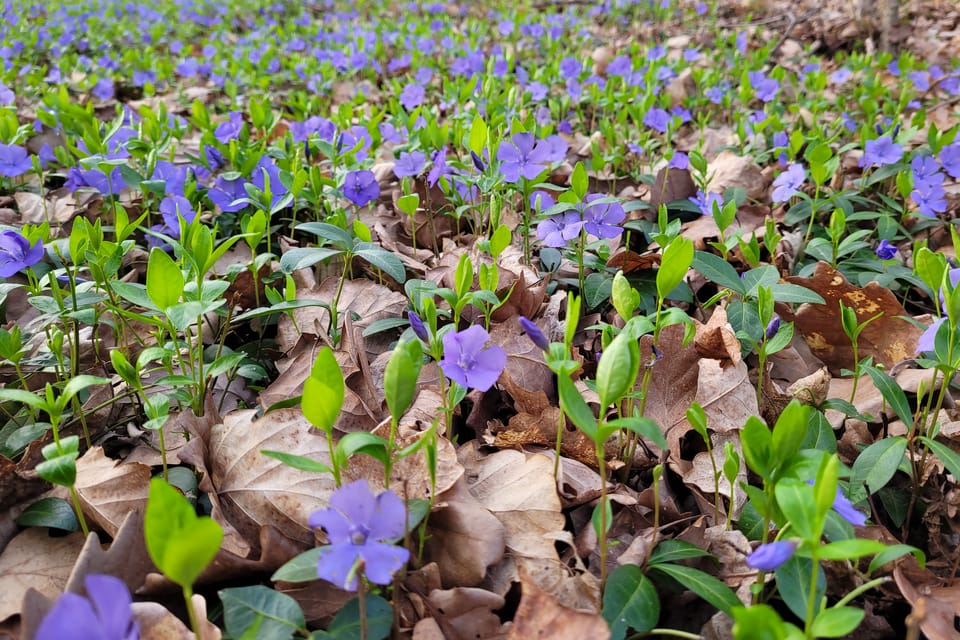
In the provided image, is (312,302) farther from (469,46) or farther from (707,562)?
(469,46)

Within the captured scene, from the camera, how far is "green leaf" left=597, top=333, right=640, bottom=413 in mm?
1147

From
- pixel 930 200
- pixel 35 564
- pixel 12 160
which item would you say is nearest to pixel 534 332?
pixel 35 564

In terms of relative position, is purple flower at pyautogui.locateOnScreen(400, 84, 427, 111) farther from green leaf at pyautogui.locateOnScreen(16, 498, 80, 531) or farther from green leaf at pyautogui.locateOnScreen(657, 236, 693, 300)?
green leaf at pyautogui.locateOnScreen(16, 498, 80, 531)

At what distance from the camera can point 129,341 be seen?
6.43 feet

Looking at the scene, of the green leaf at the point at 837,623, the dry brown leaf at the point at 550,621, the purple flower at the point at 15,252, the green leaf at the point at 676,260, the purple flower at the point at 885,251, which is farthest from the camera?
the purple flower at the point at 885,251

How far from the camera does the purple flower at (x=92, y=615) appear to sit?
81 cm

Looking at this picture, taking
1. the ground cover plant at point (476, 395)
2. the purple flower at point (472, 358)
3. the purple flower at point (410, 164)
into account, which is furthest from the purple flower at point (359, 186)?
the purple flower at point (472, 358)

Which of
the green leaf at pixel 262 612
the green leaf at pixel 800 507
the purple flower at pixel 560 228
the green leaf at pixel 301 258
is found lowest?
the green leaf at pixel 262 612

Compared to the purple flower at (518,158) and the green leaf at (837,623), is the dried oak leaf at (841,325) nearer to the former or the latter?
the purple flower at (518,158)

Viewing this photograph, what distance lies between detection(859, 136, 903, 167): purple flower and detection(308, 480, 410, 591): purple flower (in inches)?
98.1

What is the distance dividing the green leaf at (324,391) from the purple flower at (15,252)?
101 cm

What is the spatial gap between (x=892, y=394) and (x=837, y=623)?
752 millimetres

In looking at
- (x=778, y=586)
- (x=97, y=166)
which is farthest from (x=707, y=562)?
(x=97, y=166)

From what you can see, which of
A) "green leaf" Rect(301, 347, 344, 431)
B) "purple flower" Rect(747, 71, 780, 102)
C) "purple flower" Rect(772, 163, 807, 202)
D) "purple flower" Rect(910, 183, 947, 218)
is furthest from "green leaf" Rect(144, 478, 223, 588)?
"purple flower" Rect(747, 71, 780, 102)
